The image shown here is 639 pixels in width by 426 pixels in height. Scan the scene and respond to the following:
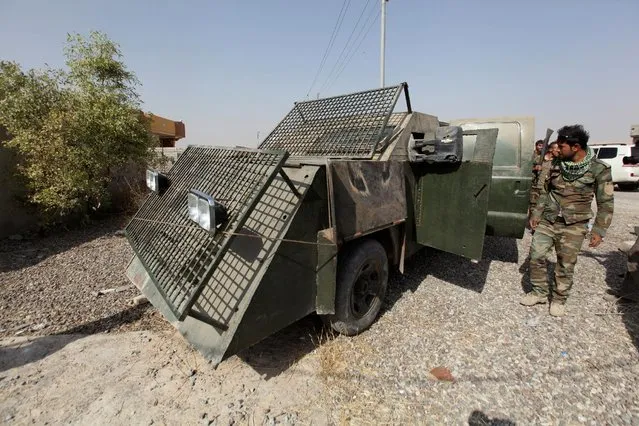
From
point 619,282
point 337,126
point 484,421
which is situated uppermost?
point 337,126

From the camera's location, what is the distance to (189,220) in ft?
7.56

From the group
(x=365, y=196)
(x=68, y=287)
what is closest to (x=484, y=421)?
(x=365, y=196)

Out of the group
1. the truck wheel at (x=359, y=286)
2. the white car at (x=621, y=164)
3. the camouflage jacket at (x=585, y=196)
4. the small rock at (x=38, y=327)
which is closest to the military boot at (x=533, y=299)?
the camouflage jacket at (x=585, y=196)

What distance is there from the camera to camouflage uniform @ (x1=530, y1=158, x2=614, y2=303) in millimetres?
3113

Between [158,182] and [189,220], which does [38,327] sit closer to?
[158,182]

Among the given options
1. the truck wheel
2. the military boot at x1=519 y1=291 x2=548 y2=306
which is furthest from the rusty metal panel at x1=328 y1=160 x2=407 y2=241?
the military boot at x1=519 y1=291 x2=548 y2=306

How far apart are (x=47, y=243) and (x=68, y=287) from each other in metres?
2.64

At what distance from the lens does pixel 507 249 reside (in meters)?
5.30

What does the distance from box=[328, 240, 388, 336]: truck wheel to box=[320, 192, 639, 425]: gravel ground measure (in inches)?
6.2

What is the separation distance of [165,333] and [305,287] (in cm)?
160

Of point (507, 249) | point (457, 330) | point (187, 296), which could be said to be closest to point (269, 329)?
point (187, 296)

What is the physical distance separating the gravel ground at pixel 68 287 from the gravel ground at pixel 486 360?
201 cm

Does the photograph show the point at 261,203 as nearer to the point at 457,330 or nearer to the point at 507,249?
the point at 457,330

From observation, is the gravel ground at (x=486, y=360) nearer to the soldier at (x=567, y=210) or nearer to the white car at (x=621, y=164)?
the soldier at (x=567, y=210)
